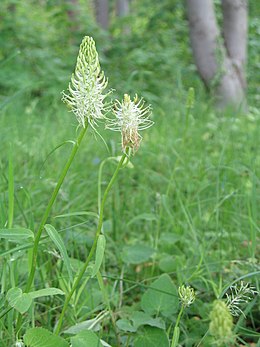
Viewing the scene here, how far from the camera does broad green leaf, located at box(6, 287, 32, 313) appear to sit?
939mm

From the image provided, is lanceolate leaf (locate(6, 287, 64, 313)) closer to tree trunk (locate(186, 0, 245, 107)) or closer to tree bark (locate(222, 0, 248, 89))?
tree trunk (locate(186, 0, 245, 107))

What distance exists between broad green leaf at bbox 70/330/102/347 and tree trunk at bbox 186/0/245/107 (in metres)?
4.14

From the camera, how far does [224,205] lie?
197cm

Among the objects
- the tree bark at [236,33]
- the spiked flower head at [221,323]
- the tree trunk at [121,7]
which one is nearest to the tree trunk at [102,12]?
the tree trunk at [121,7]

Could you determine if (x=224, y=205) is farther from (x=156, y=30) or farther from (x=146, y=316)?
(x=156, y=30)

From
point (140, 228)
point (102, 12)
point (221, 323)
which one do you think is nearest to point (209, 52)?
point (140, 228)

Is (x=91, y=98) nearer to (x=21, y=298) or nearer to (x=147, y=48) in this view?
(x=21, y=298)

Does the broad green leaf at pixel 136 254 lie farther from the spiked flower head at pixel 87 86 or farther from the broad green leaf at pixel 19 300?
the spiked flower head at pixel 87 86

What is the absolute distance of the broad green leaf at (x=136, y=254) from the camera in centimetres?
155

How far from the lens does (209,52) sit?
5297 millimetres

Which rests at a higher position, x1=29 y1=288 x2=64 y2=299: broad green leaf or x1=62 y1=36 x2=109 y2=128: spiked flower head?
x1=62 y1=36 x2=109 y2=128: spiked flower head

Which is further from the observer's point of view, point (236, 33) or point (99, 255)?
point (236, 33)

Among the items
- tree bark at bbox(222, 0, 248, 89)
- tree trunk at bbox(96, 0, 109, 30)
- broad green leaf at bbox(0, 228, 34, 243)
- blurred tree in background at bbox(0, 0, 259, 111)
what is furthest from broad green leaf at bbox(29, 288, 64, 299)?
tree trunk at bbox(96, 0, 109, 30)

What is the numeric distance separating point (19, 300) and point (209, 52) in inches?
184
